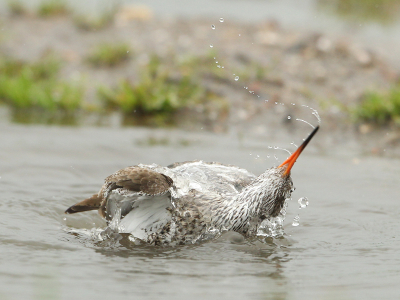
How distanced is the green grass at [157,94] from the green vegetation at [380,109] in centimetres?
232

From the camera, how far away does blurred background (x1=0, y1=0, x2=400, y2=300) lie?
16.2 ft

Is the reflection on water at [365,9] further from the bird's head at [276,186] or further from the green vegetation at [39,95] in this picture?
the bird's head at [276,186]

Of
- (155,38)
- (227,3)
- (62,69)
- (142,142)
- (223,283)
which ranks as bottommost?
(223,283)

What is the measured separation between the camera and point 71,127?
9.64 m

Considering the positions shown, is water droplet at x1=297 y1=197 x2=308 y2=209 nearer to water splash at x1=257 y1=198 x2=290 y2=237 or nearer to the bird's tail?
water splash at x1=257 y1=198 x2=290 y2=237

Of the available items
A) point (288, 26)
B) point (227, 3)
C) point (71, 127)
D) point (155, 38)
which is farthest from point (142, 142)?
point (227, 3)

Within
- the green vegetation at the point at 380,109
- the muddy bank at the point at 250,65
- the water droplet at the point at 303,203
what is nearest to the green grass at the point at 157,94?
the muddy bank at the point at 250,65

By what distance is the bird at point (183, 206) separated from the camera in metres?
5.69

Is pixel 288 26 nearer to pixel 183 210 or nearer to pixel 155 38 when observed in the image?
pixel 155 38

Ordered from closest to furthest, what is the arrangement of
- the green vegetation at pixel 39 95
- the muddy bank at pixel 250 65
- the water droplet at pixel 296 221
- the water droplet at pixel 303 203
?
the water droplet at pixel 296 221 < the water droplet at pixel 303 203 < the muddy bank at pixel 250 65 < the green vegetation at pixel 39 95

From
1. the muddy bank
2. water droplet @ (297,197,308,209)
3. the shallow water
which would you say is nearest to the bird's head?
the shallow water

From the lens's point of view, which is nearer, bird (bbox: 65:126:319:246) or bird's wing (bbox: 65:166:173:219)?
bird's wing (bbox: 65:166:173:219)

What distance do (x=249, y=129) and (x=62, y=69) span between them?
389 cm

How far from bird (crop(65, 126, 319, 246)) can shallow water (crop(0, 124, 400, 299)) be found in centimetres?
15
